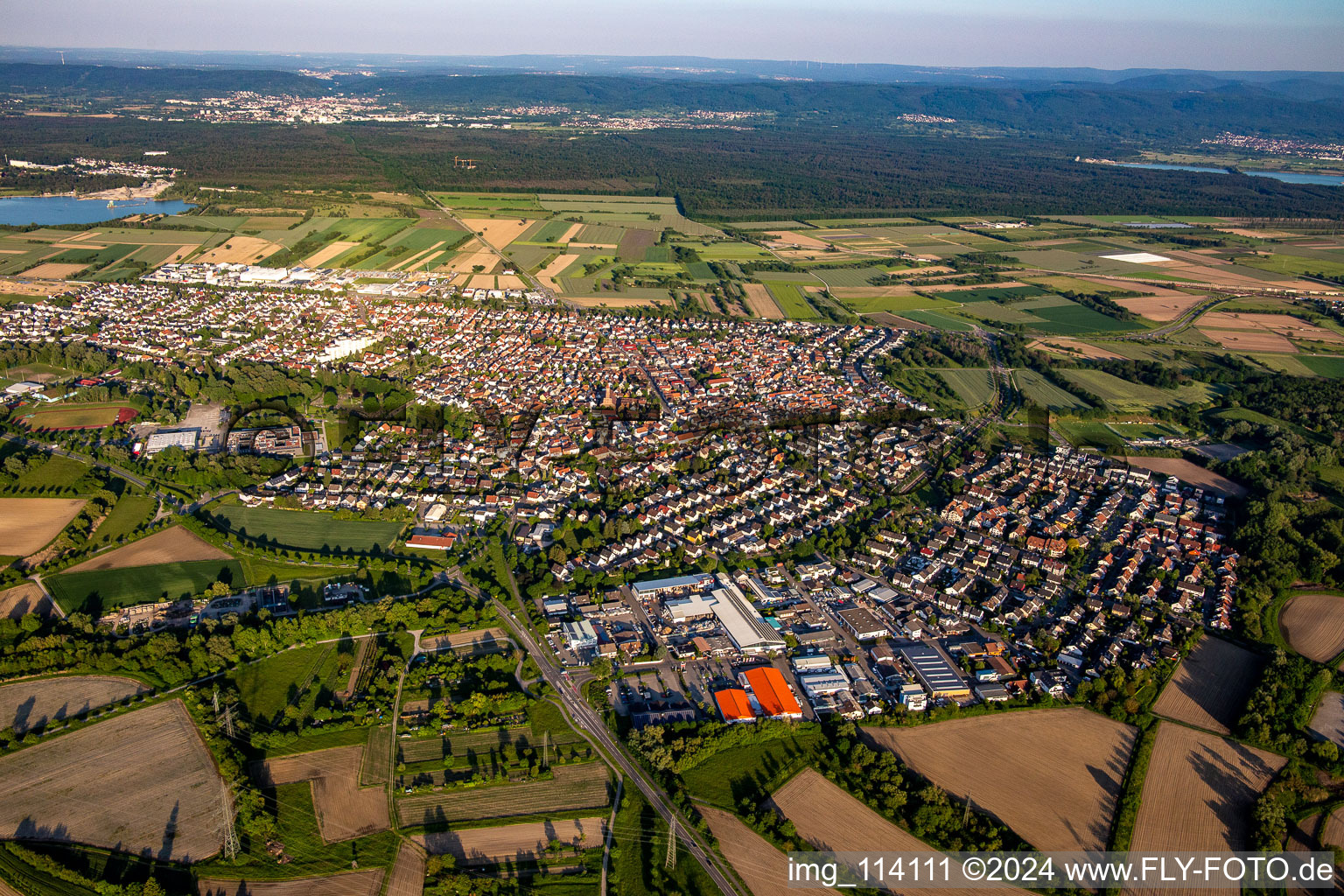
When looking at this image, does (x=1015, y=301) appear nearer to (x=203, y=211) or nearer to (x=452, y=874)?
(x=452, y=874)

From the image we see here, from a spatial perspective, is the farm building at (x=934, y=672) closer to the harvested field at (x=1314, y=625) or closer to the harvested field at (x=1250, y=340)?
the harvested field at (x=1314, y=625)

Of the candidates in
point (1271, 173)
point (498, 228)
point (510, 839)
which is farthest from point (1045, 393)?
point (1271, 173)

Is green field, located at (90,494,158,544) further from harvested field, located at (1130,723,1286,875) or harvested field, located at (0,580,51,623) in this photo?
harvested field, located at (1130,723,1286,875)

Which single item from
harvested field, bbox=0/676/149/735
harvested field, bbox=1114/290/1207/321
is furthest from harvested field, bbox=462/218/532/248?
harvested field, bbox=0/676/149/735

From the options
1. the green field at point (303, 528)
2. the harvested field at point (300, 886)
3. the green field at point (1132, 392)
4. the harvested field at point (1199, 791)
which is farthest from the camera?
the green field at point (1132, 392)

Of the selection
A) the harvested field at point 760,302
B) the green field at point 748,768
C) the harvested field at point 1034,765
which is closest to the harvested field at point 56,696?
the green field at point 748,768

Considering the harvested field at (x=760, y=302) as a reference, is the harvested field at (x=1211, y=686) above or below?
below

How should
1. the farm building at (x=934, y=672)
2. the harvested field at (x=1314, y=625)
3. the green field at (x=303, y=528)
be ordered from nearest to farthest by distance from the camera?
the farm building at (x=934, y=672)
the harvested field at (x=1314, y=625)
the green field at (x=303, y=528)
